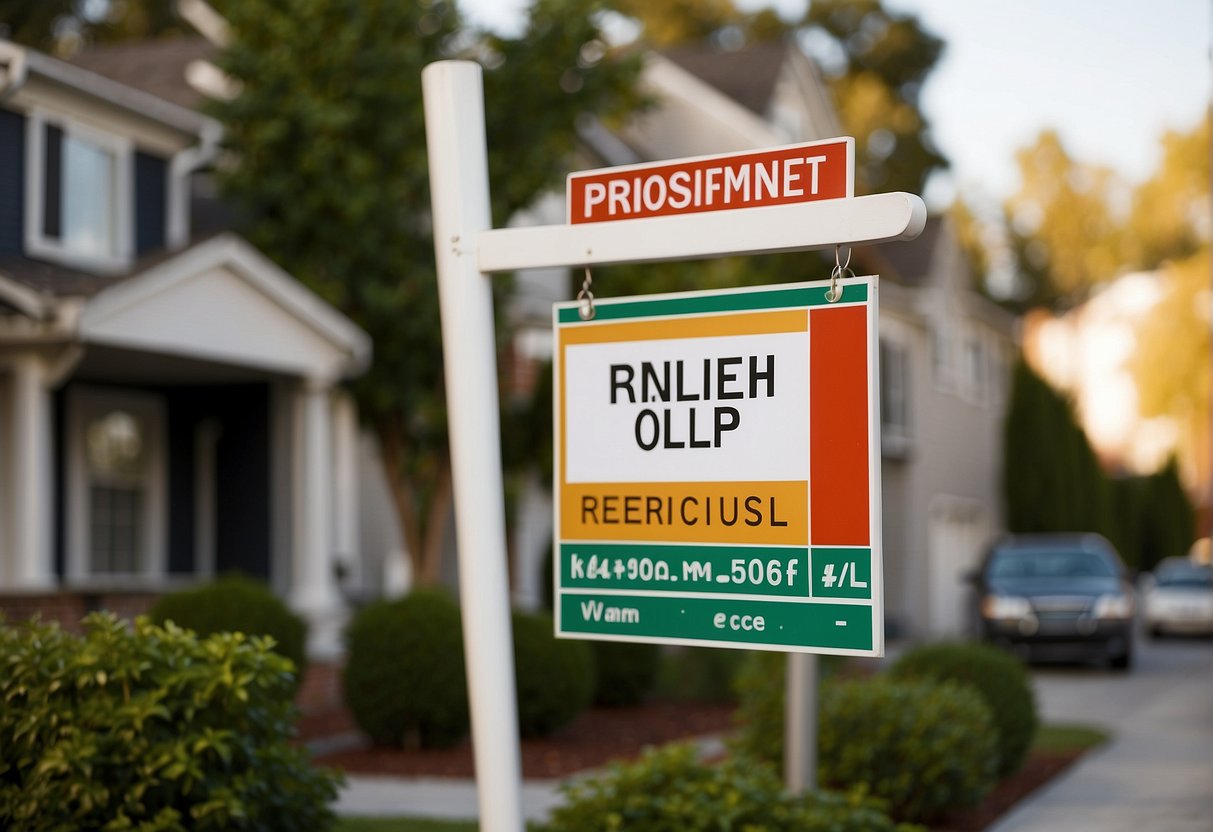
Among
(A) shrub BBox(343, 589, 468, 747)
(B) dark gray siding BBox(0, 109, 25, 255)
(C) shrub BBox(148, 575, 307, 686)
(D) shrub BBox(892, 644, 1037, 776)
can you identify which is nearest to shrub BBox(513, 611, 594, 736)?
(A) shrub BBox(343, 589, 468, 747)

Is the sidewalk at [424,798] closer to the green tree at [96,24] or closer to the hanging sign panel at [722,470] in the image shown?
the hanging sign panel at [722,470]

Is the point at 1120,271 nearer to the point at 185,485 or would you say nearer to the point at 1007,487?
the point at 1007,487

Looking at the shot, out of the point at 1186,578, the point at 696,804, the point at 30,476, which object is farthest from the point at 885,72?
the point at 696,804

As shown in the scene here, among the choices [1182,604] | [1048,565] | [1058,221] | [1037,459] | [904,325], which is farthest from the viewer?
[1058,221]

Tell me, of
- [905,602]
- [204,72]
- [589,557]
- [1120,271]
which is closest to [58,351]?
[204,72]

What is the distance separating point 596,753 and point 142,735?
7294 millimetres

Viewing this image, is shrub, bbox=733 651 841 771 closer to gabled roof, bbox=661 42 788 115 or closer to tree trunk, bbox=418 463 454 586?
tree trunk, bbox=418 463 454 586

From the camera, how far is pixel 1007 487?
3838 cm

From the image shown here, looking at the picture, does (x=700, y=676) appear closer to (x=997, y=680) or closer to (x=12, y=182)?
(x=997, y=680)

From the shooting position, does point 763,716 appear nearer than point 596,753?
Yes

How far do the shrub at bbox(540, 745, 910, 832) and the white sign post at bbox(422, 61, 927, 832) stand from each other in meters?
1.63

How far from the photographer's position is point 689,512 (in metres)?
5.30

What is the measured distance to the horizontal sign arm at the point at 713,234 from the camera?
4.91 metres

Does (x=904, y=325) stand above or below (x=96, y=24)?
below
